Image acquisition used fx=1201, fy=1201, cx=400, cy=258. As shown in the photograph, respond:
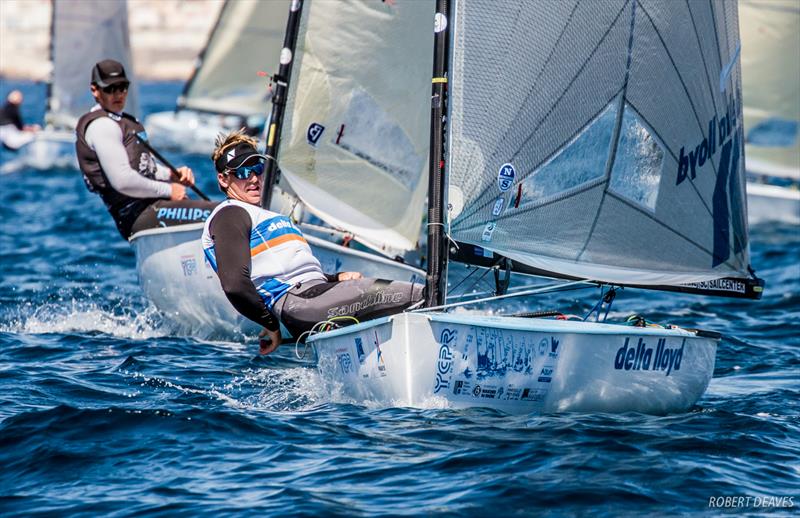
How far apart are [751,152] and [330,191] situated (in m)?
10.0

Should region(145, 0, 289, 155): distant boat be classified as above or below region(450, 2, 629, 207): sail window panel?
above

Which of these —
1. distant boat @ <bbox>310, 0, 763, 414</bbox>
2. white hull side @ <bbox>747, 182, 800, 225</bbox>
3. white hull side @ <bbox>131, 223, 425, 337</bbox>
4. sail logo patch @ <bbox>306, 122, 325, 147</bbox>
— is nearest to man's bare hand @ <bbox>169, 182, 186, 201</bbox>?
white hull side @ <bbox>131, 223, 425, 337</bbox>

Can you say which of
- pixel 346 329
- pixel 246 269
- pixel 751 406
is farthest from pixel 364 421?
pixel 751 406

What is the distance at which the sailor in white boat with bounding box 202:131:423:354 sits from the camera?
242 inches

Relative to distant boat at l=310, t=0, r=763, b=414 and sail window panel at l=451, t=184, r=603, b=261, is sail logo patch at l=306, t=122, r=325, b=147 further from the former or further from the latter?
sail window panel at l=451, t=184, r=603, b=261

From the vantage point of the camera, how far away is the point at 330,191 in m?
10.1

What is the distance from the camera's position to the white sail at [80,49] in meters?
19.9

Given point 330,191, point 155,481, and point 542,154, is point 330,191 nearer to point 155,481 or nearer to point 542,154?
point 542,154

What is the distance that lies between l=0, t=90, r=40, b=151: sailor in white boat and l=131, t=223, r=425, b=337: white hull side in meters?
14.9

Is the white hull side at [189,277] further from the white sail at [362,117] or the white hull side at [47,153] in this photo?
the white hull side at [47,153]

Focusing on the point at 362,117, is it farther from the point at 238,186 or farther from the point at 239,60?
the point at 239,60

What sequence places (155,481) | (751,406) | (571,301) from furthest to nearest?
(571,301)
(751,406)
(155,481)

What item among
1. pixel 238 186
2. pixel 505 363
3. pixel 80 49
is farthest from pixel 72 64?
pixel 505 363

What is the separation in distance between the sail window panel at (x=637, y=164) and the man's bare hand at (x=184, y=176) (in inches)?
156
